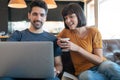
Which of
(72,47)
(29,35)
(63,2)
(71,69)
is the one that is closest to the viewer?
(72,47)

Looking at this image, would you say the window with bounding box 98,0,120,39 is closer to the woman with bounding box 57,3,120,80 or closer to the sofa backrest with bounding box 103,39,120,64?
the sofa backrest with bounding box 103,39,120,64

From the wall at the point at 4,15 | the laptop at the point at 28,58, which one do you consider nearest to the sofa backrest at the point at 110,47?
the laptop at the point at 28,58

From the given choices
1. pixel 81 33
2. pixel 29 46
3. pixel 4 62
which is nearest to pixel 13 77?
pixel 4 62

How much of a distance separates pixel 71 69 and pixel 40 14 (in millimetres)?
608

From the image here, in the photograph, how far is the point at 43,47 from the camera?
4.56 feet

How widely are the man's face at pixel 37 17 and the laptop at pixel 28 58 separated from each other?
55 cm

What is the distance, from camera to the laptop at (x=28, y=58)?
4.56 feet

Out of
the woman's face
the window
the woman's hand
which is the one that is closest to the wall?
the window

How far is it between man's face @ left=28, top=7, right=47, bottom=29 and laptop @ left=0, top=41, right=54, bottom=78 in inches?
21.5

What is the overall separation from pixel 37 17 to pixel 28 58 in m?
0.61

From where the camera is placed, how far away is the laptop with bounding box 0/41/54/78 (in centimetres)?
139

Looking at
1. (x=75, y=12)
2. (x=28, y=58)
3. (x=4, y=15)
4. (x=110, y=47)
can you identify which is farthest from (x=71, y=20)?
(x=4, y=15)

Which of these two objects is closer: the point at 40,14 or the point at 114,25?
the point at 40,14

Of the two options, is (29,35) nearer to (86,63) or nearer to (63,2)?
(86,63)
